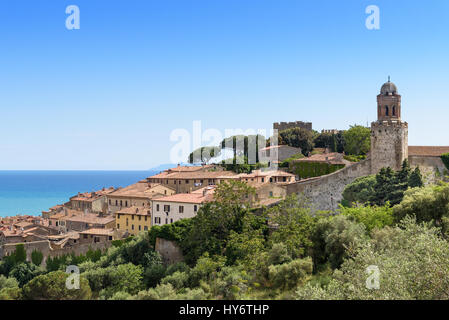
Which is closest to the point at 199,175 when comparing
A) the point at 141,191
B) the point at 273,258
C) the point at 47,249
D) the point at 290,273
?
the point at 141,191

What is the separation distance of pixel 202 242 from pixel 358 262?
43.7 ft

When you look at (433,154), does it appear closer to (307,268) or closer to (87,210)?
(307,268)

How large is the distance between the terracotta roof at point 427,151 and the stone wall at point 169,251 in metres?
17.9

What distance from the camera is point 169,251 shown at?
2877 cm

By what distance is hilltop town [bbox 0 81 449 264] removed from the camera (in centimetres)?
3120

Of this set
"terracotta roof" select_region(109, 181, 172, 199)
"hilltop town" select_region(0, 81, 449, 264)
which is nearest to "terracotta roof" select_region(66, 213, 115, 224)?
"hilltop town" select_region(0, 81, 449, 264)

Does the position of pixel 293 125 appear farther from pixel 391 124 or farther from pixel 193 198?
pixel 391 124

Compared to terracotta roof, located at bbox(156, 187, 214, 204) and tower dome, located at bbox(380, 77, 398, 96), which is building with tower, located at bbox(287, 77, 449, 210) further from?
terracotta roof, located at bbox(156, 187, 214, 204)

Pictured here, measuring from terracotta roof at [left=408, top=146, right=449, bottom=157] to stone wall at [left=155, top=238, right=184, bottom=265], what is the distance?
17.9 metres

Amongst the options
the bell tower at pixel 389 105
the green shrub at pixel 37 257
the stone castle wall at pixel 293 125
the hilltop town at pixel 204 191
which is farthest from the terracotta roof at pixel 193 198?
the stone castle wall at pixel 293 125

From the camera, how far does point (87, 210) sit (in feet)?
183

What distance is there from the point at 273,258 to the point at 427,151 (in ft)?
55.4

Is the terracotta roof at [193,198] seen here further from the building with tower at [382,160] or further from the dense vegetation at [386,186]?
the dense vegetation at [386,186]
